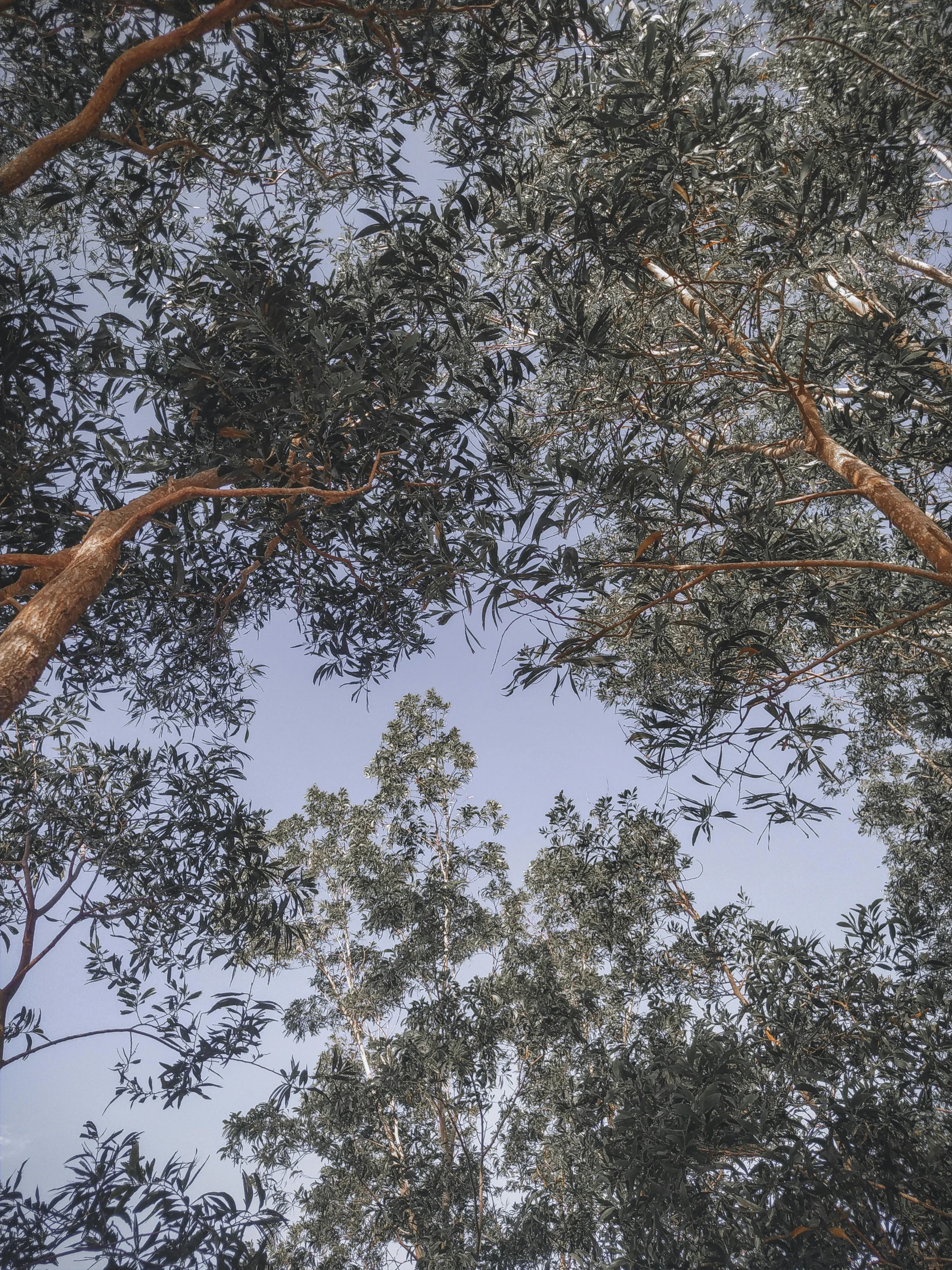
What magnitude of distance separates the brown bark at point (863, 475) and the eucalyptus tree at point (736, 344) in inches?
0.6

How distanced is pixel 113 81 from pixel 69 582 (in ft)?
7.31

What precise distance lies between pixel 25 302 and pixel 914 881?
965 centimetres

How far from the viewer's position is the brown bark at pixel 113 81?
2846 mm

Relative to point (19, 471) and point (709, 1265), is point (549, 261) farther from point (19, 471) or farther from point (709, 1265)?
point (709, 1265)

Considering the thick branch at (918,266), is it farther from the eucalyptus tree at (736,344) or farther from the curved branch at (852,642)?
the curved branch at (852,642)

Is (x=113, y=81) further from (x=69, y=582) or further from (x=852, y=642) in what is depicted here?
(x=852, y=642)

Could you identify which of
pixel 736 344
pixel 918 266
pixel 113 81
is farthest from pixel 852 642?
pixel 918 266

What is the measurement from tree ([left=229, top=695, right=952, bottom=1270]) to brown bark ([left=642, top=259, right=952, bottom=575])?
280cm

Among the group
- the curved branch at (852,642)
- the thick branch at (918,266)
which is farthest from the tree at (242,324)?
the thick branch at (918,266)

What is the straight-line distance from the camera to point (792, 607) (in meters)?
3.85

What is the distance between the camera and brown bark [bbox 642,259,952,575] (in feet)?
9.28

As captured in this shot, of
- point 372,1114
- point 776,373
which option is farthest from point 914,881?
point 372,1114

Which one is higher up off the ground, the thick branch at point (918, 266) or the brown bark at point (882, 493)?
the thick branch at point (918, 266)

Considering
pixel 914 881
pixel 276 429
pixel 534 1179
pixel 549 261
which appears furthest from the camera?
pixel 534 1179
